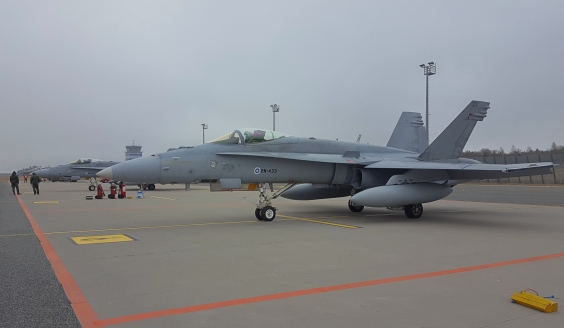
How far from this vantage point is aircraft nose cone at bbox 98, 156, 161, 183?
31.8 ft

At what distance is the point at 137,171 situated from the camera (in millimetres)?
9828

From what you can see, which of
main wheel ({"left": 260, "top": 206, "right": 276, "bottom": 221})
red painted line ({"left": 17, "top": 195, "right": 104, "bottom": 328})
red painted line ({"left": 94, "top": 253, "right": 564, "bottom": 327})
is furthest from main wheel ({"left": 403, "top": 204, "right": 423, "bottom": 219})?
red painted line ({"left": 17, "top": 195, "right": 104, "bottom": 328})

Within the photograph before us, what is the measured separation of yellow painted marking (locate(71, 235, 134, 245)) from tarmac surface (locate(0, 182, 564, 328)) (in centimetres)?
2

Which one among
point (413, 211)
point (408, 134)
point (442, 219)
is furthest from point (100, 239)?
point (408, 134)

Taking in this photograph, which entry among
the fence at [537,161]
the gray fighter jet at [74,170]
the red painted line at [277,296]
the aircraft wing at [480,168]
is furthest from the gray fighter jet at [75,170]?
the fence at [537,161]

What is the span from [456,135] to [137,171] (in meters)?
9.68

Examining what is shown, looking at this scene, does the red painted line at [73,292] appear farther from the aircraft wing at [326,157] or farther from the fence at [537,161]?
the fence at [537,161]

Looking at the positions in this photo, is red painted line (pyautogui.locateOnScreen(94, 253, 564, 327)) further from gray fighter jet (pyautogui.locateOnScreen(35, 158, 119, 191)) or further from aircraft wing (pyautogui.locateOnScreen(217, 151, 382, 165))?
gray fighter jet (pyautogui.locateOnScreen(35, 158, 119, 191))

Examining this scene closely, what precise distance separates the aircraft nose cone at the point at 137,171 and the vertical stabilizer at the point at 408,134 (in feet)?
32.4

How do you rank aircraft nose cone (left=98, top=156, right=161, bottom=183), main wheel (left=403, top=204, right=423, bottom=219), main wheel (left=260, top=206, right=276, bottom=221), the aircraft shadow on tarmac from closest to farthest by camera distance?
aircraft nose cone (left=98, top=156, right=161, bottom=183) < the aircraft shadow on tarmac < main wheel (left=260, top=206, right=276, bottom=221) < main wheel (left=403, top=204, right=423, bottom=219)

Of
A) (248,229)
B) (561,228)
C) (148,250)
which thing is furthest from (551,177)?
(148,250)

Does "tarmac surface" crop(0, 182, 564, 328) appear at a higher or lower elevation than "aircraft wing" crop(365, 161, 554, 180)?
lower

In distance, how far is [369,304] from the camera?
426cm

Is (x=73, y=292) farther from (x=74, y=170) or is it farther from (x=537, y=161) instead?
(x=537, y=161)
